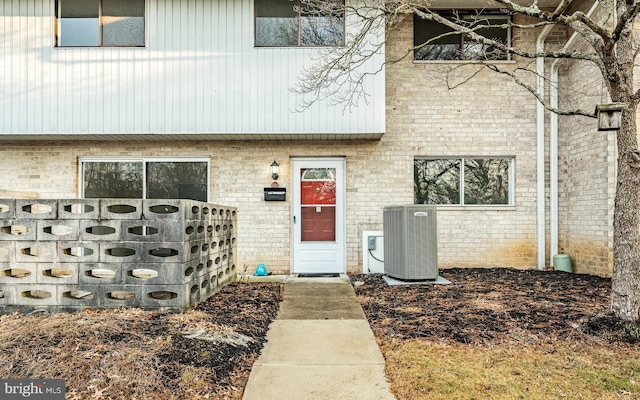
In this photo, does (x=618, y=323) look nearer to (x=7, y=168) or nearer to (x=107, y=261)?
(x=107, y=261)

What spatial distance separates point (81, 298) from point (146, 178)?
420 centimetres

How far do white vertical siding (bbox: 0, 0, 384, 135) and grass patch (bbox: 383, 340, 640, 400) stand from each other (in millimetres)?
4770

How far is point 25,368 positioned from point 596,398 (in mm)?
4064

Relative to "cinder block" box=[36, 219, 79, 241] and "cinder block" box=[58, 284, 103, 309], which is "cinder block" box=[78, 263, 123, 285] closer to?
"cinder block" box=[58, 284, 103, 309]

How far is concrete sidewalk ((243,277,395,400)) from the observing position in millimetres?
3100

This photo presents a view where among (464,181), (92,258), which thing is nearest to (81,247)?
(92,258)

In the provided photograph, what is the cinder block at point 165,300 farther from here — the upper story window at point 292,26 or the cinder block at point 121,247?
the upper story window at point 292,26

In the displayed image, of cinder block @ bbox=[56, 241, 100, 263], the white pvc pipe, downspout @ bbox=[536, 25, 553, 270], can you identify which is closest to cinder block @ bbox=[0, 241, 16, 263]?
cinder block @ bbox=[56, 241, 100, 263]

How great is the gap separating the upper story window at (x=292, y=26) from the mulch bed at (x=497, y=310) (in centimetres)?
455

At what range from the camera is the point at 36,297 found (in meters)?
4.73

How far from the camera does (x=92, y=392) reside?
9.47 ft

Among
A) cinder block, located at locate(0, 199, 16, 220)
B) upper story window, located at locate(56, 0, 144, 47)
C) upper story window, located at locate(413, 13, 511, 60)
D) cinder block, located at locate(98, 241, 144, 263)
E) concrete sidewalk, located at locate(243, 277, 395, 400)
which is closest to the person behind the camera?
concrete sidewalk, located at locate(243, 277, 395, 400)

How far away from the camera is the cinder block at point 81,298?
4.67m

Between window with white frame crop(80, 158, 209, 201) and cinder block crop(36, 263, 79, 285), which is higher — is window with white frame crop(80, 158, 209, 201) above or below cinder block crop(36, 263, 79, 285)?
above
